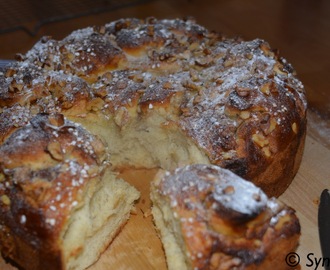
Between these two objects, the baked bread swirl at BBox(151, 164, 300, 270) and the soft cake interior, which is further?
the soft cake interior

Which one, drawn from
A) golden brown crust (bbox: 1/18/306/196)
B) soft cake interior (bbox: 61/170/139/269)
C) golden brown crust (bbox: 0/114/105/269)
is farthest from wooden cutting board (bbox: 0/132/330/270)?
golden brown crust (bbox: 0/114/105/269)

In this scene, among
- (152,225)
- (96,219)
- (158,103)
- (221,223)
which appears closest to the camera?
(221,223)

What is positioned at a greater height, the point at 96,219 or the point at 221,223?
the point at 221,223

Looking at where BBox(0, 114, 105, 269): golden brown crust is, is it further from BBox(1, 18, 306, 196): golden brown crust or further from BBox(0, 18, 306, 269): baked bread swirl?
BBox(1, 18, 306, 196): golden brown crust

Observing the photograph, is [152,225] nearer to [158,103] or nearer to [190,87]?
[158,103]

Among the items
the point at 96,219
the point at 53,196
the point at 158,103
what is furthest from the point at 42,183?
the point at 158,103

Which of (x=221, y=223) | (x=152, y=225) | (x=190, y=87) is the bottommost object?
(x=152, y=225)

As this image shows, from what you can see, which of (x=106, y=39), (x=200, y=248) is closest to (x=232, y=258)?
(x=200, y=248)
